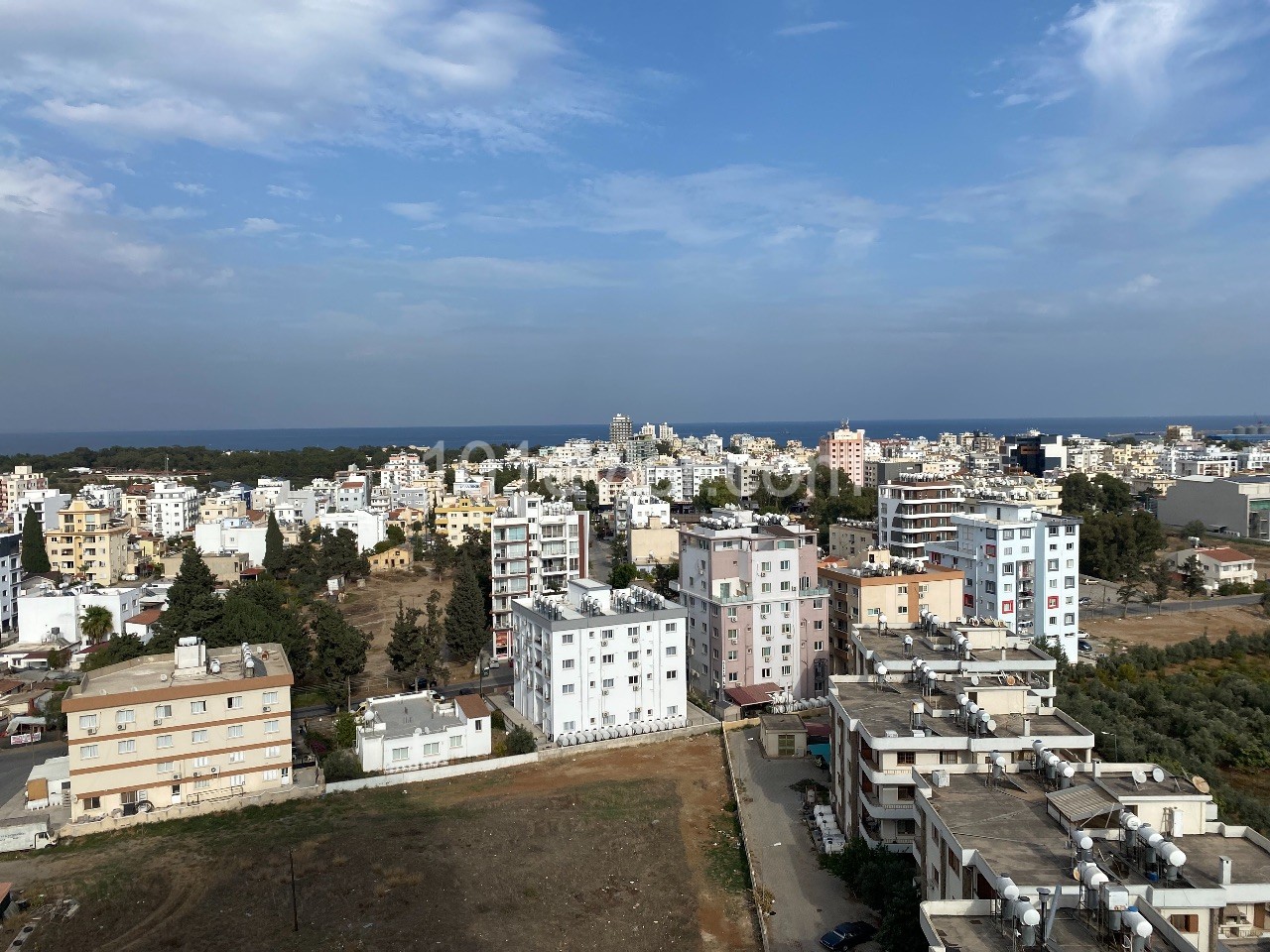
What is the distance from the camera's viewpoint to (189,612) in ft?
76.9

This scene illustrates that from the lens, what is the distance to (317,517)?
47.5 metres

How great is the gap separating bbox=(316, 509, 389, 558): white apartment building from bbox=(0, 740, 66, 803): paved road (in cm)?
2467

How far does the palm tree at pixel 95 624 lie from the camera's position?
91.8ft

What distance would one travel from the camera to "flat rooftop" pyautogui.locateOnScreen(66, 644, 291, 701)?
16.0 meters

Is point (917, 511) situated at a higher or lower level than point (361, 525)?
higher

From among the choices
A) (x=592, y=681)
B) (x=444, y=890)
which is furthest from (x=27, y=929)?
(x=592, y=681)

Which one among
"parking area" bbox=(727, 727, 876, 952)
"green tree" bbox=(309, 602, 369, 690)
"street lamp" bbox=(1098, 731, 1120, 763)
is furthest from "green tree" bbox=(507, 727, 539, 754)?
"street lamp" bbox=(1098, 731, 1120, 763)

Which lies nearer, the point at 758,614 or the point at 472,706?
the point at 472,706

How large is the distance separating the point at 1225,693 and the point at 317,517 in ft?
132

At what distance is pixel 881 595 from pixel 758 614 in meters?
3.11

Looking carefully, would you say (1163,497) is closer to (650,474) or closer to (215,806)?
(650,474)

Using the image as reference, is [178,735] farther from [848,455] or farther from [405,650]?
→ [848,455]

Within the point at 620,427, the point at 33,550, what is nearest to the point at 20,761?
the point at 33,550

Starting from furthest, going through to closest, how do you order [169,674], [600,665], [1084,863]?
1. [600,665]
2. [169,674]
3. [1084,863]
